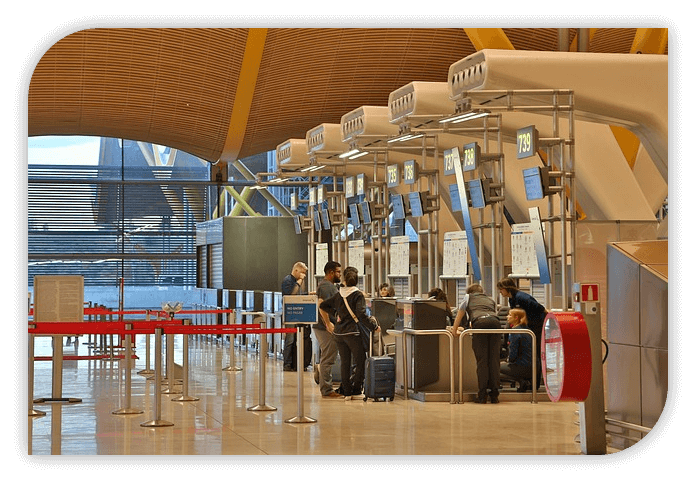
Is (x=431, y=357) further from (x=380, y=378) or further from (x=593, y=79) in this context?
(x=593, y=79)

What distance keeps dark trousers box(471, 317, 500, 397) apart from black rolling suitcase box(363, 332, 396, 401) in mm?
881

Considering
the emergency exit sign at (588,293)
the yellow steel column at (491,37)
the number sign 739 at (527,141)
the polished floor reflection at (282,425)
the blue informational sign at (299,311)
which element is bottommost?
the polished floor reflection at (282,425)

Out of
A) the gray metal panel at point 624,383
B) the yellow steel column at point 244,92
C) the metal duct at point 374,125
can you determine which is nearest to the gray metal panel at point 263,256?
the yellow steel column at point 244,92

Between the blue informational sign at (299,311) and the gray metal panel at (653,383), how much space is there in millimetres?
3388

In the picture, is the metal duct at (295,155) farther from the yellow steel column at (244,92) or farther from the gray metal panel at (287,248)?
the gray metal panel at (287,248)

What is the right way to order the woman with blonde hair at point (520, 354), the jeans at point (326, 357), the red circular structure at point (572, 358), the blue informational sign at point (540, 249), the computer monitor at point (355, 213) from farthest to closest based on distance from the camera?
the computer monitor at point (355, 213)
the blue informational sign at point (540, 249)
the jeans at point (326, 357)
the woman with blonde hair at point (520, 354)
the red circular structure at point (572, 358)

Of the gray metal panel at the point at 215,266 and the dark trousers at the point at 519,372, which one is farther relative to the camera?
the gray metal panel at the point at 215,266

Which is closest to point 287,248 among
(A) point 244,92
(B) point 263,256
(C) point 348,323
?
(B) point 263,256

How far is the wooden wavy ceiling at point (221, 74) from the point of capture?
19.2 meters

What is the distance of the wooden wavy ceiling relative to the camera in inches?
757

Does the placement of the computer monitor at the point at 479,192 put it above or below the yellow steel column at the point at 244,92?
below

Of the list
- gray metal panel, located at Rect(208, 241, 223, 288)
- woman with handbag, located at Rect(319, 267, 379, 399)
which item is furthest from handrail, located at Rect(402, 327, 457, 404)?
gray metal panel, located at Rect(208, 241, 223, 288)

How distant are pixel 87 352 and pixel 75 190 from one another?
7.60 metres

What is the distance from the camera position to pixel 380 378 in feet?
37.4
